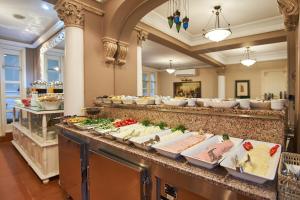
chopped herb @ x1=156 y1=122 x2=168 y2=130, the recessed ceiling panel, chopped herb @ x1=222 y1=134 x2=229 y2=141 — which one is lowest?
chopped herb @ x1=222 y1=134 x2=229 y2=141

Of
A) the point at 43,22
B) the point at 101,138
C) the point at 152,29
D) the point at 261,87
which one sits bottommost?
the point at 101,138

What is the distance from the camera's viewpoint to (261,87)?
24.4 feet

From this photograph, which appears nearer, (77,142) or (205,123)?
(205,123)

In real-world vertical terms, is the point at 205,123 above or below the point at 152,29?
below

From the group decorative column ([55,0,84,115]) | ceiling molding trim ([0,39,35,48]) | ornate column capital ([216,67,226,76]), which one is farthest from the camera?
ornate column capital ([216,67,226,76])

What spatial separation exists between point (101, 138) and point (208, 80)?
841cm

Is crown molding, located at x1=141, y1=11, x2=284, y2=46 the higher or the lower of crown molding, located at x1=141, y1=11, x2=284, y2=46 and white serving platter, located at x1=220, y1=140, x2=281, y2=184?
the higher

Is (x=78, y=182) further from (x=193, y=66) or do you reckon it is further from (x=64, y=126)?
(x=193, y=66)

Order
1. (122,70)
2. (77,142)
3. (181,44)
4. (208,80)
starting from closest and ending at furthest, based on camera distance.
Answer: (77,142) < (122,70) < (181,44) < (208,80)

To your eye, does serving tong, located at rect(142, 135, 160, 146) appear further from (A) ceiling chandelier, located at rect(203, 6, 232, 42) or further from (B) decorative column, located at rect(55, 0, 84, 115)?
(A) ceiling chandelier, located at rect(203, 6, 232, 42)

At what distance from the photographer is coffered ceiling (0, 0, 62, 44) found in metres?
3.37

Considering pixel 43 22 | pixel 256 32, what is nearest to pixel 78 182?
pixel 43 22

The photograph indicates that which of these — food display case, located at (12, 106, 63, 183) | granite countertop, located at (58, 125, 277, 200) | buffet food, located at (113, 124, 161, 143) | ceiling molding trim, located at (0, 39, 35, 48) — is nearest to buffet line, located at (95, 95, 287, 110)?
buffet food, located at (113, 124, 161, 143)

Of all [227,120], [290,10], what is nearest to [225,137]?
[227,120]
